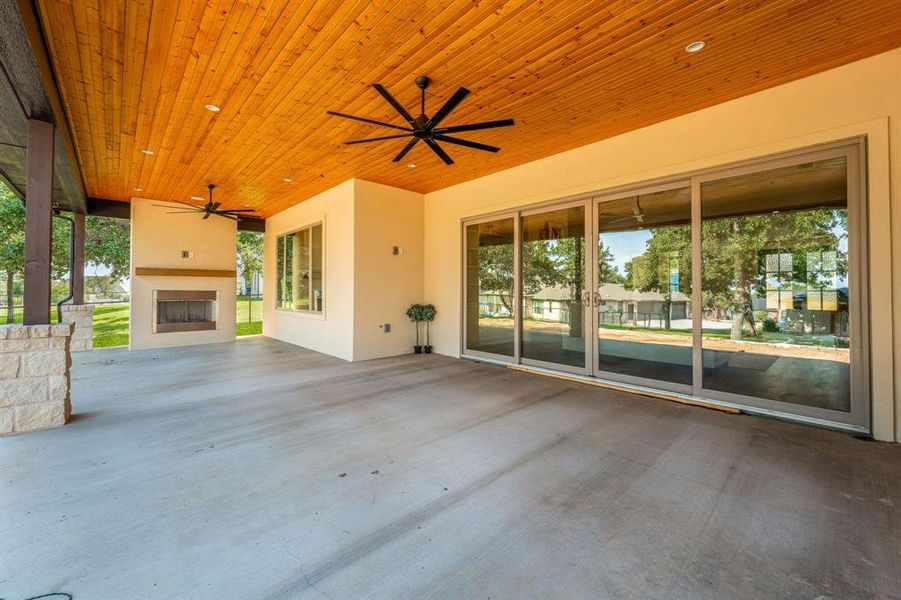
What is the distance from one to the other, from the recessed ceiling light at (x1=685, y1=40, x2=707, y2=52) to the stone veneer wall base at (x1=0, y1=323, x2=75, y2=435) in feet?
19.0

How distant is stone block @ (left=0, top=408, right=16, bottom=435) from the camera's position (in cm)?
308

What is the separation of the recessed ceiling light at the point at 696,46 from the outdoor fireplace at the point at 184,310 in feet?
30.1

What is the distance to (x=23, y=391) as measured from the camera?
3180 mm

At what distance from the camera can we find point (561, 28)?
279 cm

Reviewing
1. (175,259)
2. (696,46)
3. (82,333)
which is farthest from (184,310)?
(696,46)

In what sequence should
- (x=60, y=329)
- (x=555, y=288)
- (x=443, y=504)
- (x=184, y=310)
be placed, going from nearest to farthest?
(x=443, y=504) < (x=60, y=329) < (x=555, y=288) < (x=184, y=310)

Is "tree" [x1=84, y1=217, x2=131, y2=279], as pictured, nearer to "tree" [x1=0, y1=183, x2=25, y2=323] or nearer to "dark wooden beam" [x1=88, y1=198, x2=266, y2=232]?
"tree" [x1=0, y1=183, x2=25, y2=323]

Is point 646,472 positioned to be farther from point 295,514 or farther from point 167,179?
point 167,179

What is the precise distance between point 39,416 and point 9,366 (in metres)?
0.48

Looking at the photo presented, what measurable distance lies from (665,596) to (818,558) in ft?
2.79

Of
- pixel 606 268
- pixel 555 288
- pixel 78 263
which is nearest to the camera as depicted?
pixel 606 268

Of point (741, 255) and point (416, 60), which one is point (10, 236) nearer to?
point (416, 60)

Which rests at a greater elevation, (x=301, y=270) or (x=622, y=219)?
(x=622, y=219)

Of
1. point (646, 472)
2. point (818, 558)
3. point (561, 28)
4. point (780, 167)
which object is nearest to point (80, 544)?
point (646, 472)
